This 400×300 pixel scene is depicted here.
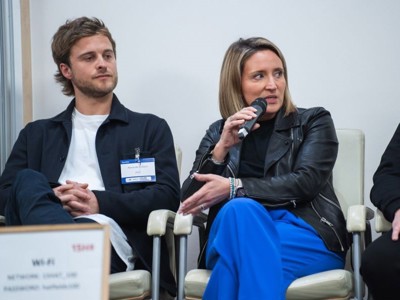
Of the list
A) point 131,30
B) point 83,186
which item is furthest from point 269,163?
point 131,30

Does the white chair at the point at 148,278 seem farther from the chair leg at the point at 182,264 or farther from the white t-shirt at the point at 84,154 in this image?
the white t-shirt at the point at 84,154

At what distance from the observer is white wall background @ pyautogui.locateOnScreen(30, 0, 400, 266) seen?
3.47 meters

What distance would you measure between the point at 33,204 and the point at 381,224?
1.26 metres

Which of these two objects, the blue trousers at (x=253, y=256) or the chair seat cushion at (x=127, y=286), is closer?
the blue trousers at (x=253, y=256)

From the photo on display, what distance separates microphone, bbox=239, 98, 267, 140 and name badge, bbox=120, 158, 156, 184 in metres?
0.59

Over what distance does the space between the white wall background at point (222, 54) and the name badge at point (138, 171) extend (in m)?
0.63

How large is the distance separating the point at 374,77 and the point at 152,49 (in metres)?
1.14

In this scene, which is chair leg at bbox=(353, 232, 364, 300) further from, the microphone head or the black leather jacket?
the microphone head

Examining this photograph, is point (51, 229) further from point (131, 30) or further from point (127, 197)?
point (131, 30)

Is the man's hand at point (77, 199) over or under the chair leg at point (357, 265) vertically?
over

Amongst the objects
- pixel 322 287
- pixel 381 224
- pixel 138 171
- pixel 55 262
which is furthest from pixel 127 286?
pixel 55 262

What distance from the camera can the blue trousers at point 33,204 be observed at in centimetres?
231

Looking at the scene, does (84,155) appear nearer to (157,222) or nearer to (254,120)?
(157,222)

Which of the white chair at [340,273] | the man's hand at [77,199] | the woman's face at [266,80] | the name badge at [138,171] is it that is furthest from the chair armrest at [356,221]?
the man's hand at [77,199]
